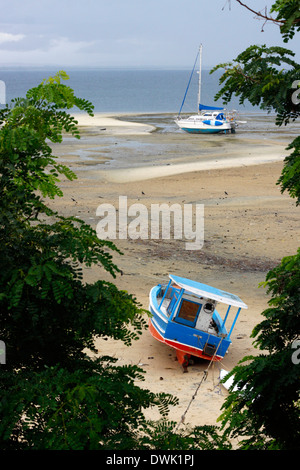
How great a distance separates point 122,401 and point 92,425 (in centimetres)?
55

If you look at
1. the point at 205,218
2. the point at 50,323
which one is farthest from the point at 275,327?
the point at 205,218

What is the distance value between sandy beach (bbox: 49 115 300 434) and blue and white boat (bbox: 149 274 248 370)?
464 mm

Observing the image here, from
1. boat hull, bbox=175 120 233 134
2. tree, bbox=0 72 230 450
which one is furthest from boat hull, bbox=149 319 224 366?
boat hull, bbox=175 120 233 134

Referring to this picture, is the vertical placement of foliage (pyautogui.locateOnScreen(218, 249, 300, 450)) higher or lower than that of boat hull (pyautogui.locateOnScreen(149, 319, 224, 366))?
higher

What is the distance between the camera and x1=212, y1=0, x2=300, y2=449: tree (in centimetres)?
439

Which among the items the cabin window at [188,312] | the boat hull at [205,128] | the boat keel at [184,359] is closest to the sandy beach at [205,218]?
the boat keel at [184,359]

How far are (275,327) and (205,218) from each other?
1842cm

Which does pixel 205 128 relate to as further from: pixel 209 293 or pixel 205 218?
pixel 209 293

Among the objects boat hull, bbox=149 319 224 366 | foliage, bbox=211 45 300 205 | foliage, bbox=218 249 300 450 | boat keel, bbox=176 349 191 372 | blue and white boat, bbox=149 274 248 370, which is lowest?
boat keel, bbox=176 349 191 372

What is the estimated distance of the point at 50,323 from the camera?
12.6 ft

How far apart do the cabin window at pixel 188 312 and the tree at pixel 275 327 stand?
730 cm

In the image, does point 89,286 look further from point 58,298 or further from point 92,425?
point 92,425

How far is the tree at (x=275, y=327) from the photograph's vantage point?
4387 millimetres

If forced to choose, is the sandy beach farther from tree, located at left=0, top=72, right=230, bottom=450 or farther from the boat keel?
tree, located at left=0, top=72, right=230, bottom=450
